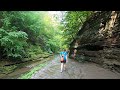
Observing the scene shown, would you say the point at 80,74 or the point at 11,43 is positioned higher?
the point at 11,43

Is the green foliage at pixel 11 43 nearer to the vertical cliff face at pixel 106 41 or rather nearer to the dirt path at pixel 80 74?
the dirt path at pixel 80 74

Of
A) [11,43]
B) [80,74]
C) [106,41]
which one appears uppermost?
[106,41]

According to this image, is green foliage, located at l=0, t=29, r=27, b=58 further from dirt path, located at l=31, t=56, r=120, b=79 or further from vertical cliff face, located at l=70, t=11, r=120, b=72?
vertical cliff face, located at l=70, t=11, r=120, b=72

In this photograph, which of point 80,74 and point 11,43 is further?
point 11,43

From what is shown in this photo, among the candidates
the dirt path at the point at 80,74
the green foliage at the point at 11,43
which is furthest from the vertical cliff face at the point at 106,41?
the green foliage at the point at 11,43

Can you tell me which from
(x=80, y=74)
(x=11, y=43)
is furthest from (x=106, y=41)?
(x=11, y=43)

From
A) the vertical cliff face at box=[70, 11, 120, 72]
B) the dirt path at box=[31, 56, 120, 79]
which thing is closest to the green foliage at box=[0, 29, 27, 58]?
the dirt path at box=[31, 56, 120, 79]

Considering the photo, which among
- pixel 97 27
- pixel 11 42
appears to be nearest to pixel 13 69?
pixel 11 42

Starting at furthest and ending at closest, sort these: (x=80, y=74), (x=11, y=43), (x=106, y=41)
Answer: (x=11, y=43) → (x=106, y=41) → (x=80, y=74)

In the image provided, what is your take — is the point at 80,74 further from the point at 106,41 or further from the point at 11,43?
the point at 11,43

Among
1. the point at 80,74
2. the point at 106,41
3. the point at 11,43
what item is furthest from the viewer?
the point at 11,43
